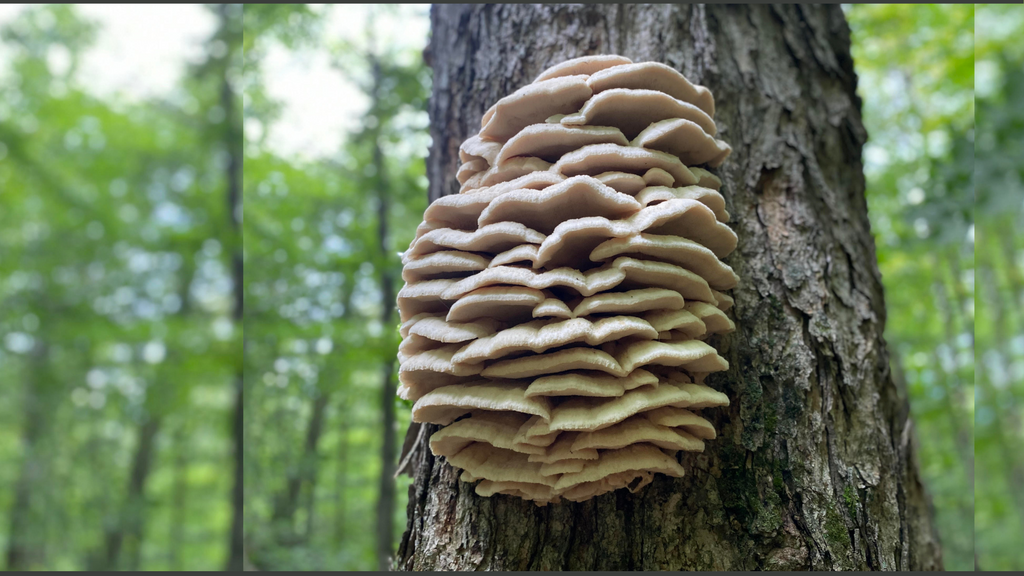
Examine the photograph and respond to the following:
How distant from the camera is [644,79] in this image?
135 centimetres

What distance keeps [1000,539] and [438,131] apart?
1352 cm

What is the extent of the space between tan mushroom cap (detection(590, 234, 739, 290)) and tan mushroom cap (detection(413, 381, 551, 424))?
324mm

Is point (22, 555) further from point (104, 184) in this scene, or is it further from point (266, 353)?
point (266, 353)

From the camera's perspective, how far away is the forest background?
14.7 feet

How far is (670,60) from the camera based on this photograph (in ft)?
5.62

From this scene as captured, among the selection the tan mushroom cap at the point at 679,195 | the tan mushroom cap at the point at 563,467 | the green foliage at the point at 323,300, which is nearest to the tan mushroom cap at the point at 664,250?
the tan mushroom cap at the point at 679,195

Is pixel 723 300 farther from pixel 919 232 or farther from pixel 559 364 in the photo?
pixel 919 232

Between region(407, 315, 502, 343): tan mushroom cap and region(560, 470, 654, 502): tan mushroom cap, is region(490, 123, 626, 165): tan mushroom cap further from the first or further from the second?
region(560, 470, 654, 502): tan mushroom cap

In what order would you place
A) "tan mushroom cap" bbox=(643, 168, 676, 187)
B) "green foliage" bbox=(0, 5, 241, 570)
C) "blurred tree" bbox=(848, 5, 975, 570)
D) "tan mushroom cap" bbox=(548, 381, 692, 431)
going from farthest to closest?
"green foliage" bbox=(0, 5, 241, 570), "blurred tree" bbox=(848, 5, 975, 570), "tan mushroom cap" bbox=(643, 168, 676, 187), "tan mushroom cap" bbox=(548, 381, 692, 431)

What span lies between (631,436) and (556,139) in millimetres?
697

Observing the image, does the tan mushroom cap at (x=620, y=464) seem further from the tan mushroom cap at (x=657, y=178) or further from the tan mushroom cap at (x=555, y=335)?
the tan mushroom cap at (x=657, y=178)

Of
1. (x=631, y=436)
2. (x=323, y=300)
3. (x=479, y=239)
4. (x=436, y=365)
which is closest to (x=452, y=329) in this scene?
(x=436, y=365)

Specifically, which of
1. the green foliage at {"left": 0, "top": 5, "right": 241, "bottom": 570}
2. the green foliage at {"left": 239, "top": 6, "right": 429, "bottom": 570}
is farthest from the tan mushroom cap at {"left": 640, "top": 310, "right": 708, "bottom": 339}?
the green foliage at {"left": 0, "top": 5, "right": 241, "bottom": 570}

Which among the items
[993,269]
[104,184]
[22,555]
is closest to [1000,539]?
[993,269]
